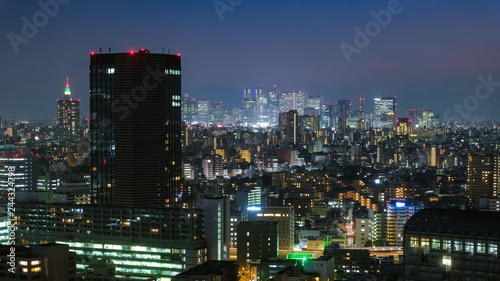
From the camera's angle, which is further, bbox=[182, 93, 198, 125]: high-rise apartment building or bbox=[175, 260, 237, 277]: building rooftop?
bbox=[182, 93, 198, 125]: high-rise apartment building

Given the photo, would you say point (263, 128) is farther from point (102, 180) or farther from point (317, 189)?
point (102, 180)

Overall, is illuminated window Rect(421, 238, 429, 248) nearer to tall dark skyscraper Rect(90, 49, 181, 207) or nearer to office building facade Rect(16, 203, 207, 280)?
office building facade Rect(16, 203, 207, 280)

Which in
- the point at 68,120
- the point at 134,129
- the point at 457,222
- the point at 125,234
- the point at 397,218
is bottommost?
the point at 397,218

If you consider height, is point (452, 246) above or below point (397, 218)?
above

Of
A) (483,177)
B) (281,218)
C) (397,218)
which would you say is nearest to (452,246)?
(281,218)

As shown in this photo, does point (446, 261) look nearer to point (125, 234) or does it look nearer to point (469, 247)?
point (469, 247)

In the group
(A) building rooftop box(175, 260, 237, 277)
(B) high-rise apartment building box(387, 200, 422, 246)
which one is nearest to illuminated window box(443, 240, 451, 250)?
(A) building rooftop box(175, 260, 237, 277)

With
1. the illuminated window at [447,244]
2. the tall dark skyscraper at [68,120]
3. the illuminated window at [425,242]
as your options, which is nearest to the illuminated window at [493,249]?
the illuminated window at [447,244]
